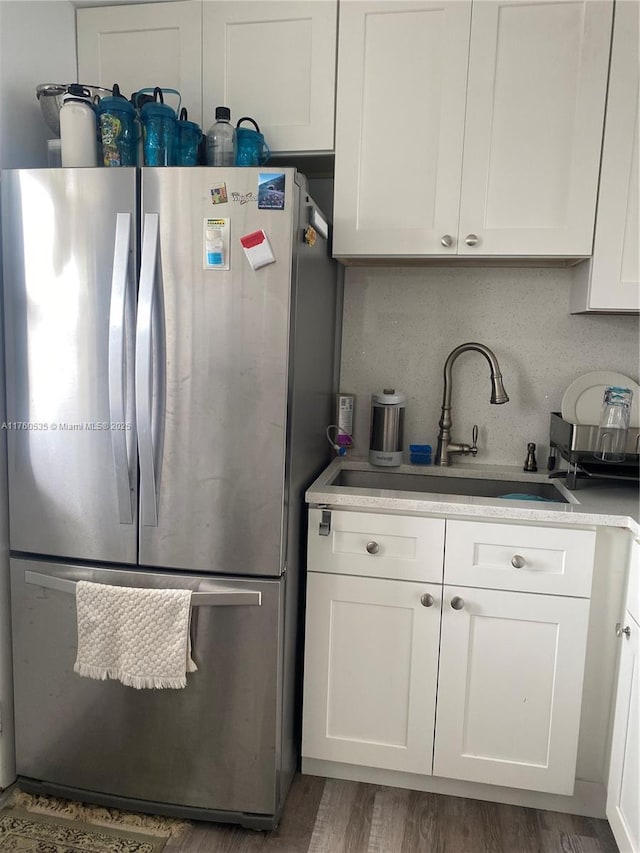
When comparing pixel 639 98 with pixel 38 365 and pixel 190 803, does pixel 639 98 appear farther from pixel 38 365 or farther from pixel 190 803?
pixel 190 803

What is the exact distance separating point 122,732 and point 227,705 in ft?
1.07

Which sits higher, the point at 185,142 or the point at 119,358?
the point at 185,142

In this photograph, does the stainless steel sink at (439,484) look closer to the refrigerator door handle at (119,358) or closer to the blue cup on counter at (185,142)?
the refrigerator door handle at (119,358)

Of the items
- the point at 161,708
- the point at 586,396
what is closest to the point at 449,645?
the point at 161,708

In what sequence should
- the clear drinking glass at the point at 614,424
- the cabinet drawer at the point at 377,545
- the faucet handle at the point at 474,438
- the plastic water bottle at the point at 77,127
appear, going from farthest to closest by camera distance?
1. the faucet handle at the point at 474,438
2. the clear drinking glass at the point at 614,424
3. the cabinet drawer at the point at 377,545
4. the plastic water bottle at the point at 77,127

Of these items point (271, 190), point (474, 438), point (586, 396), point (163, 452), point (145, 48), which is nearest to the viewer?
point (271, 190)

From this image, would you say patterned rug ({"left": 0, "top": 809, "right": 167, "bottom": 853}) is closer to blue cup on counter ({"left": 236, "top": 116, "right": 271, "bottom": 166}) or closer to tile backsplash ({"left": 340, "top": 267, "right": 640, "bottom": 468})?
tile backsplash ({"left": 340, "top": 267, "right": 640, "bottom": 468})

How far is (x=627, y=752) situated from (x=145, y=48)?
244cm

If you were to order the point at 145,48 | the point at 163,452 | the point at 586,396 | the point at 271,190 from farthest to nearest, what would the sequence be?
the point at 586,396 → the point at 145,48 → the point at 163,452 → the point at 271,190

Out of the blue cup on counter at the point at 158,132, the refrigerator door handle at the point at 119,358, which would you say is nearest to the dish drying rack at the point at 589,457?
the refrigerator door handle at the point at 119,358

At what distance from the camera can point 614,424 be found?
2.04 meters

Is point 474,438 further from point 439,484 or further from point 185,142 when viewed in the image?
point 185,142

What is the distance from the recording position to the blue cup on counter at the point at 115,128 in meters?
1.76

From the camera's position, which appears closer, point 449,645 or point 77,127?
point 77,127
